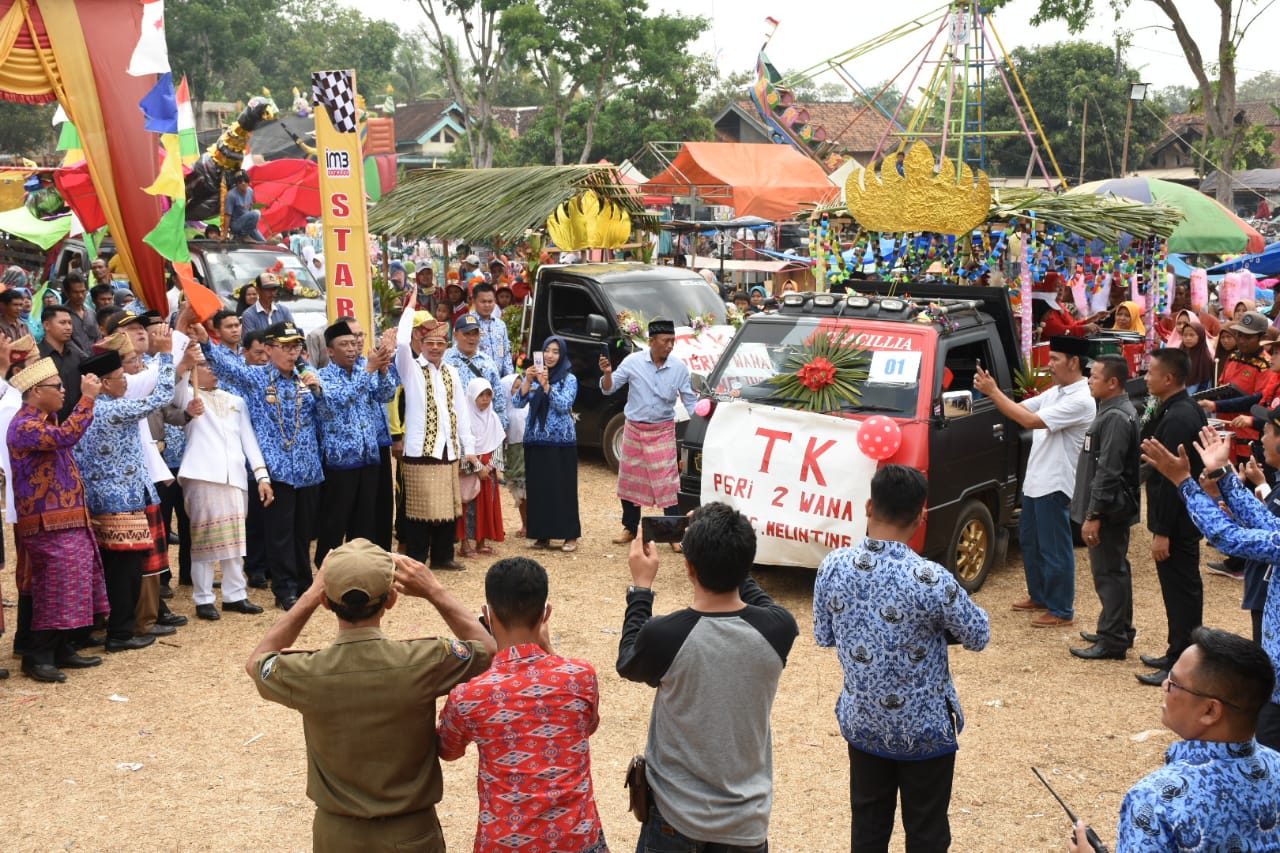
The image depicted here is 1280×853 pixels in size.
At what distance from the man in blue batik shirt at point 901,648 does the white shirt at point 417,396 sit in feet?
15.7

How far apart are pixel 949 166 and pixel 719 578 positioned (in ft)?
22.6

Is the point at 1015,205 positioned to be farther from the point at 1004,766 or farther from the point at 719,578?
the point at 719,578

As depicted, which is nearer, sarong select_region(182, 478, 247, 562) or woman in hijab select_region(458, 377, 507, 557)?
sarong select_region(182, 478, 247, 562)

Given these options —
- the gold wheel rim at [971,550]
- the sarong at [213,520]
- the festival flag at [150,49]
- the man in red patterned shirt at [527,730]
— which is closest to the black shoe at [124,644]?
the sarong at [213,520]

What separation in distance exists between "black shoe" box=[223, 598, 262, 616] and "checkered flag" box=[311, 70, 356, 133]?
3096 millimetres

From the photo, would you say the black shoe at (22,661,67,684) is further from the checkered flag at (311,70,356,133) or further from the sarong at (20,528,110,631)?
the checkered flag at (311,70,356,133)

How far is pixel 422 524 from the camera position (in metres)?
8.42

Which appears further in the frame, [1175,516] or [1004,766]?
[1175,516]

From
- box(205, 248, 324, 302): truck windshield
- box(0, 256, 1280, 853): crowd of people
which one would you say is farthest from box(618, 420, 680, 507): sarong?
box(205, 248, 324, 302): truck windshield

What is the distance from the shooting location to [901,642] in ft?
12.1

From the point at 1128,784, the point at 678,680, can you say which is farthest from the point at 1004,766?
the point at 678,680

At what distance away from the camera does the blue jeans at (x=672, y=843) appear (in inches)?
127

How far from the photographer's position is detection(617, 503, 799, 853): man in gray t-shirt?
10.4 feet

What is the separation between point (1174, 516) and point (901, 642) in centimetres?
326
